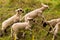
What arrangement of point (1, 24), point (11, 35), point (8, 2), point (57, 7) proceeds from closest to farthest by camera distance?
point (11, 35)
point (1, 24)
point (57, 7)
point (8, 2)

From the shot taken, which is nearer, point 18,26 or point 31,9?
point 18,26

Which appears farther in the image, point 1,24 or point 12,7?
point 12,7

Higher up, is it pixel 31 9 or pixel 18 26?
pixel 31 9

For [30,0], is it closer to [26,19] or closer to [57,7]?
[57,7]

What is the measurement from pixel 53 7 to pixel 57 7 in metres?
0.13

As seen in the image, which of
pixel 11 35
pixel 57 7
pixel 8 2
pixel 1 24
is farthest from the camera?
pixel 8 2

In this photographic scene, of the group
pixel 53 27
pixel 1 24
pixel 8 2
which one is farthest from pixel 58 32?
pixel 8 2

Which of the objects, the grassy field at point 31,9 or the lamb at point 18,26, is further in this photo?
the grassy field at point 31,9

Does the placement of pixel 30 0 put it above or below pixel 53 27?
above

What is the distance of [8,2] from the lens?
372 inches

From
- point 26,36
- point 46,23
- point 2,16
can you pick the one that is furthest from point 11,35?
point 2,16

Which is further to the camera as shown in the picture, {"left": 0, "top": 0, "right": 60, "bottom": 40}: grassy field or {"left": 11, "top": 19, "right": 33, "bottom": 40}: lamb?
{"left": 0, "top": 0, "right": 60, "bottom": 40}: grassy field

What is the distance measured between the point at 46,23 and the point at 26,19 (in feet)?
1.63

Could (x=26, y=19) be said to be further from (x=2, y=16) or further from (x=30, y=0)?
(x=30, y=0)
